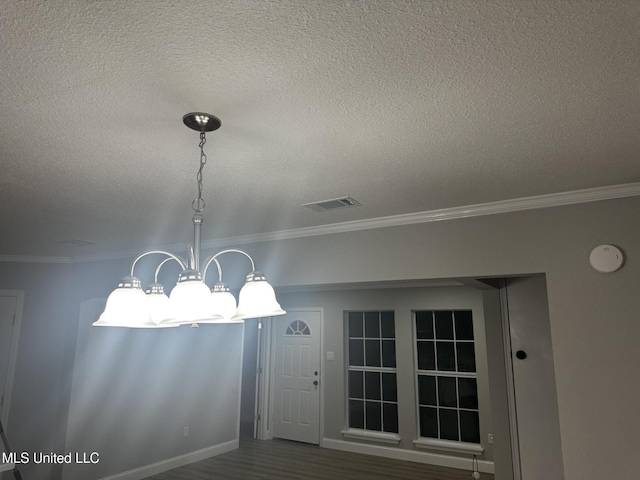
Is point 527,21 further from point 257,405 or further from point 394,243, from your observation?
point 257,405

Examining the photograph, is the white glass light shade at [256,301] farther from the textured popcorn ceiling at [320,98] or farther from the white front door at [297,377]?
the white front door at [297,377]

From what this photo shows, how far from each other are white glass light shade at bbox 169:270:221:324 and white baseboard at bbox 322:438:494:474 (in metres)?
5.26

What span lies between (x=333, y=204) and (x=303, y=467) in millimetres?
4280

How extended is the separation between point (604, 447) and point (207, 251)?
11.1 feet

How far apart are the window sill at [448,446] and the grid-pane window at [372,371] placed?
446 millimetres

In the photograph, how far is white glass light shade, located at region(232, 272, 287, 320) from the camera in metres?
1.72

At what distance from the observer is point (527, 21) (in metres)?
1.21

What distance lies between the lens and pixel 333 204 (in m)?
2.96

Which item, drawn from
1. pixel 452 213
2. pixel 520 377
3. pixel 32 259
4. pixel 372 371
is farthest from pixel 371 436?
pixel 32 259

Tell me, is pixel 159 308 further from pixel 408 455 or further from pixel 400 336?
pixel 408 455

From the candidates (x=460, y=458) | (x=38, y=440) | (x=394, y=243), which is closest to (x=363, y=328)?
(x=460, y=458)

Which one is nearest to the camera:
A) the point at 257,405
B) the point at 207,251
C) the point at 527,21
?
the point at 527,21

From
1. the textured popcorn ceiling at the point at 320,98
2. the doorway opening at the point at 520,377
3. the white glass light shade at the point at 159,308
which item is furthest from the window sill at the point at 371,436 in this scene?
the white glass light shade at the point at 159,308

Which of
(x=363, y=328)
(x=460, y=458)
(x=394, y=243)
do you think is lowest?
(x=460, y=458)
